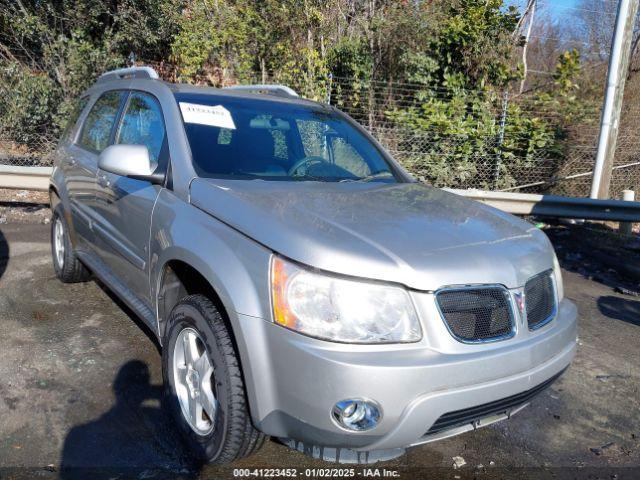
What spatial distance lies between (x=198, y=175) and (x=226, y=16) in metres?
8.30

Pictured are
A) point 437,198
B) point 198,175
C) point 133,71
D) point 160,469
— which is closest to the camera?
point 160,469

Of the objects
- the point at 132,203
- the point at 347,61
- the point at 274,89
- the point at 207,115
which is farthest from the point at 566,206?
the point at 132,203

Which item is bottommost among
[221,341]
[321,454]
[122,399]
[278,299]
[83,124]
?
[122,399]

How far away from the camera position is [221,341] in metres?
2.38

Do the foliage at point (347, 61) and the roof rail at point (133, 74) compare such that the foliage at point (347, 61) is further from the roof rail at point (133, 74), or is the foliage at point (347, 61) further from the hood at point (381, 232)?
the hood at point (381, 232)

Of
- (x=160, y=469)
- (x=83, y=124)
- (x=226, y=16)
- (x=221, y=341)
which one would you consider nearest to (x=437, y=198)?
(x=221, y=341)

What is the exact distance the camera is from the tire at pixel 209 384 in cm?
235

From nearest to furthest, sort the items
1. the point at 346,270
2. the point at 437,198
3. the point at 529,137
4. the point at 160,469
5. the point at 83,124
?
the point at 346,270 → the point at 160,469 → the point at 437,198 → the point at 83,124 → the point at 529,137

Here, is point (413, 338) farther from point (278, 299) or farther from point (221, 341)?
point (221, 341)

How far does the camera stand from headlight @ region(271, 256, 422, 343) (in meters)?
2.12

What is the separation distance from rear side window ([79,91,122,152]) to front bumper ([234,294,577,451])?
255cm

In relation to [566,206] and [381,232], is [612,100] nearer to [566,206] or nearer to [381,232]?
[566,206]

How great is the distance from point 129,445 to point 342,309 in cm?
148

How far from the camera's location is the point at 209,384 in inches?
101
